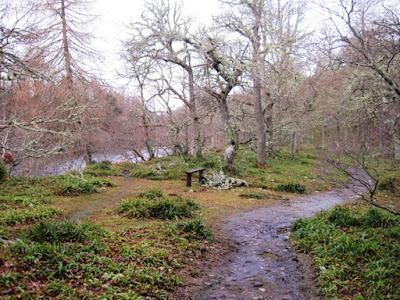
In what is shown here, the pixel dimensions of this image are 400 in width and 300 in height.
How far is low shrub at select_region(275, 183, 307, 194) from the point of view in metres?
11.8

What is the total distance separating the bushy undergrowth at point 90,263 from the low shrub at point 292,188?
7.29m

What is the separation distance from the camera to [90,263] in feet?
13.1

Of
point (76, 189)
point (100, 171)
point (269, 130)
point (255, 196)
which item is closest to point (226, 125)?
Answer: point (255, 196)

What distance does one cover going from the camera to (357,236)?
205 inches

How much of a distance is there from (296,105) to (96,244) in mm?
17665

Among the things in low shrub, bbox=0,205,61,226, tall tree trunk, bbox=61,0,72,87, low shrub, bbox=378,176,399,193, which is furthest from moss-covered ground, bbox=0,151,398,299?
tall tree trunk, bbox=61,0,72,87

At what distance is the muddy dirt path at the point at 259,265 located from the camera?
4.09m

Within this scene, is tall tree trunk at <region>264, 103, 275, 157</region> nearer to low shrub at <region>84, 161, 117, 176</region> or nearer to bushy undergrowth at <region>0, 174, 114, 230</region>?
low shrub at <region>84, 161, 117, 176</region>

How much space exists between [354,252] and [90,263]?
3.84 m

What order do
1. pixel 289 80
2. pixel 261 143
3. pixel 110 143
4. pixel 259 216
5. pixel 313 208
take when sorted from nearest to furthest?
pixel 259 216, pixel 313 208, pixel 289 80, pixel 261 143, pixel 110 143

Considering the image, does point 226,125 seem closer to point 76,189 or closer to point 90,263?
point 76,189

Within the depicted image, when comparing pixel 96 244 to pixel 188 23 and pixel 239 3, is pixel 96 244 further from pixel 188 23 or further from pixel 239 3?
pixel 239 3

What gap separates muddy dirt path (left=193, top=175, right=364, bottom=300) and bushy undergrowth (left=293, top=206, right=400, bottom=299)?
1.22 feet

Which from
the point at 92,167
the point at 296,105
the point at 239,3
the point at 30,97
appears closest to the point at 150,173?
the point at 92,167
